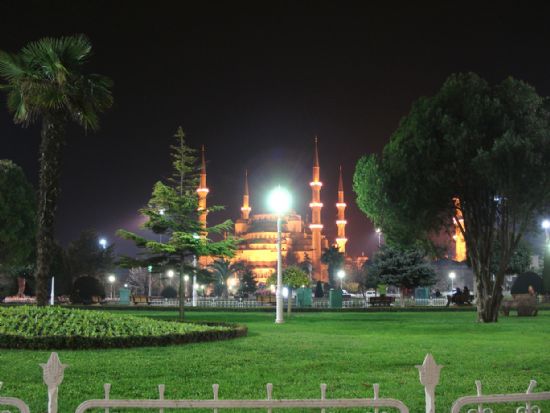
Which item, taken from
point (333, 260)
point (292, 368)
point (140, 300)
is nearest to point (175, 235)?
point (292, 368)

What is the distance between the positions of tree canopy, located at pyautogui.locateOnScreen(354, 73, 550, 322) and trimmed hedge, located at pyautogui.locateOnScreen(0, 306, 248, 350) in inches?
520

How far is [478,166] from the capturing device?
26297mm

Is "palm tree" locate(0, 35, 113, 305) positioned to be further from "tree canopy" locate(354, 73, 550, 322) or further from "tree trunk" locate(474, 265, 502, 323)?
"tree trunk" locate(474, 265, 502, 323)

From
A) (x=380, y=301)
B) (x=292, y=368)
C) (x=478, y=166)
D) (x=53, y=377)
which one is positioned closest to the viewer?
(x=53, y=377)

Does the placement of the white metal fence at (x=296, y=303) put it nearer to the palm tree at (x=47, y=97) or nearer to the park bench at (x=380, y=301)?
the park bench at (x=380, y=301)

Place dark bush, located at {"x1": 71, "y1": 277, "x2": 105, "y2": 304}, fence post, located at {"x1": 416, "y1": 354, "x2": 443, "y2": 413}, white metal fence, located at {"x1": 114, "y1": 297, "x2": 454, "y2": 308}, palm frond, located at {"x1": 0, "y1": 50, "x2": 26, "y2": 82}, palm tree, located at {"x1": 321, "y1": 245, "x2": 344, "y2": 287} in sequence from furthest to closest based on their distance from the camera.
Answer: palm tree, located at {"x1": 321, "y1": 245, "x2": 344, "y2": 287} < dark bush, located at {"x1": 71, "y1": 277, "x2": 105, "y2": 304} < white metal fence, located at {"x1": 114, "y1": 297, "x2": 454, "y2": 308} < palm frond, located at {"x1": 0, "y1": 50, "x2": 26, "y2": 82} < fence post, located at {"x1": 416, "y1": 354, "x2": 443, "y2": 413}

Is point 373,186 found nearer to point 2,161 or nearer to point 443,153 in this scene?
point 443,153

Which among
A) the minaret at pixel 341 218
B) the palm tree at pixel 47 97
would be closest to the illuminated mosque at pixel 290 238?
the minaret at pixel 341 218

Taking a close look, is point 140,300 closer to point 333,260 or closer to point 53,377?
point 53,377

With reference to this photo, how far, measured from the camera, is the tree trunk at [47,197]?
1877 cm

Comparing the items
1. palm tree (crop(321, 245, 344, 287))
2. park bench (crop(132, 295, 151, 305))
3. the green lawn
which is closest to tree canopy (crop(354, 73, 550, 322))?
the green lawn

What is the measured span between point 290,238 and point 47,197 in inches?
4451

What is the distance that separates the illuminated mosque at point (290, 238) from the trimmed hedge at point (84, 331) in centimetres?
9634

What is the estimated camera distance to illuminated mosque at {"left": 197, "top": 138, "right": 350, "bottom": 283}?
120 meters
